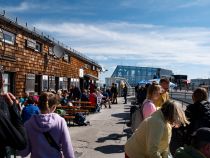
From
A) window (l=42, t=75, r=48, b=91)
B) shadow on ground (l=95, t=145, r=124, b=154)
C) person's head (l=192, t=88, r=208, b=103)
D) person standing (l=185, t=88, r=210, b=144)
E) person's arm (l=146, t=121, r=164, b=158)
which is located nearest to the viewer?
person's arm (l=146, t=121, r=164, b=158)

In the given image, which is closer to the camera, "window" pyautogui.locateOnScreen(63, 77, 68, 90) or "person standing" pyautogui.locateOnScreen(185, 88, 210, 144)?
"person standing" pyautogui.locateOnScreen(185, 88, 210, 144)

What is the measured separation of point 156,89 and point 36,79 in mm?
17623

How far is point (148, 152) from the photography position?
15.3 ft

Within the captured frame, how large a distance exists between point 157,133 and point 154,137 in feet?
0.20


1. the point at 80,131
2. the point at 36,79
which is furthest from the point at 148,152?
the point at 36,79

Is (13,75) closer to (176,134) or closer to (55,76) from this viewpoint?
(55,76)

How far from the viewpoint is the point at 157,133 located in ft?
15.4

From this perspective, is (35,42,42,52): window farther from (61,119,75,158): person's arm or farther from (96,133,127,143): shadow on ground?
(61,119,75,158): person's arm

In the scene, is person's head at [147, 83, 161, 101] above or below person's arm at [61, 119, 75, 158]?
above

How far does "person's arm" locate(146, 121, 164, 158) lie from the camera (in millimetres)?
4621

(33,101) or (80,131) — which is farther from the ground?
(33,101)

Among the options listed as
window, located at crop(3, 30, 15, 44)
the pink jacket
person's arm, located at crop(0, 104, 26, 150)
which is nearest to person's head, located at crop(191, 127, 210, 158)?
person's arm, located at crop(0, 104, 26, 150)

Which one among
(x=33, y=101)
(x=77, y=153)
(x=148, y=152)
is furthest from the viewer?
(x=77, y=153)

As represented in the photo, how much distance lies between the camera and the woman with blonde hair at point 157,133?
4656 mm
